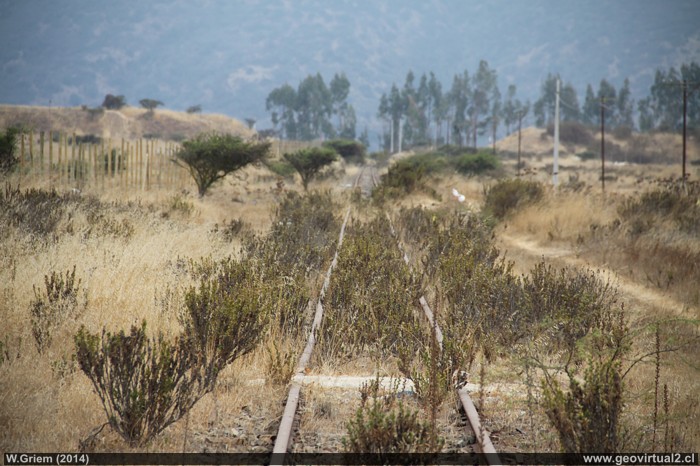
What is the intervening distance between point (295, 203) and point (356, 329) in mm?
12843

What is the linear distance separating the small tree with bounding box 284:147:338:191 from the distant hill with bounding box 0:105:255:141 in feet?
154

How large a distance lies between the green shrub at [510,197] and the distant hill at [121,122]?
6062 cm

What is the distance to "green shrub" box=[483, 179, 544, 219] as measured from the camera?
717 inches

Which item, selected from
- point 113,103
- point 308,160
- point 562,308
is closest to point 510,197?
point 562,308

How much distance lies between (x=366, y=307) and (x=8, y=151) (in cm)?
1649

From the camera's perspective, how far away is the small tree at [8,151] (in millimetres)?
16659

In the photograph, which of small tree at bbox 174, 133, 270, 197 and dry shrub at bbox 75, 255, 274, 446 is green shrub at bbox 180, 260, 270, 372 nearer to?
dry shrub at bbox 75, 255, 274, 446

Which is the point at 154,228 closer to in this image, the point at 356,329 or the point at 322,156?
the point at 356,329

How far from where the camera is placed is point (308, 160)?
30.2 metres

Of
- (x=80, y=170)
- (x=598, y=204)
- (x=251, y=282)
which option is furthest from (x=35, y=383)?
(x=80, y=170)

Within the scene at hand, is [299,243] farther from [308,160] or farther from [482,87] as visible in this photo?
[482,87]

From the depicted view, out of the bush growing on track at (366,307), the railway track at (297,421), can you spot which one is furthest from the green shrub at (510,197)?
the railway track at (297,421)

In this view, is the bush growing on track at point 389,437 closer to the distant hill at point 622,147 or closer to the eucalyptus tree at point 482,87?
the distant hill at point 622,147

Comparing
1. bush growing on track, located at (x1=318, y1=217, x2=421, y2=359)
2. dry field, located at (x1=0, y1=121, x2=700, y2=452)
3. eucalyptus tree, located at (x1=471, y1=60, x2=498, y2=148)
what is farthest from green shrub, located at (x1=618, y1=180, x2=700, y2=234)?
eucalyptus tree, located at (x1=471, y1=60, x2=498, y2=148)
